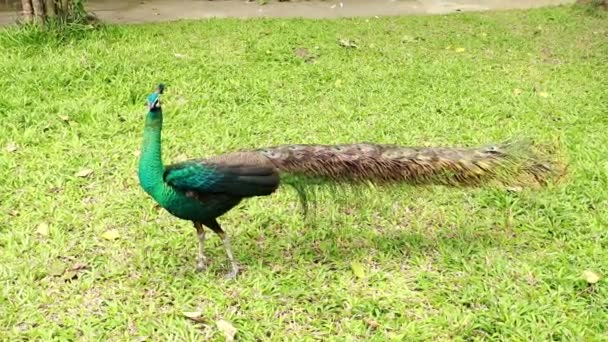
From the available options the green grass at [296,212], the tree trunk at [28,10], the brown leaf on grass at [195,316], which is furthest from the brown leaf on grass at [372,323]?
the tree trunk at [28,10]

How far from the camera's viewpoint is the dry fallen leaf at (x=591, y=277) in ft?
9.89

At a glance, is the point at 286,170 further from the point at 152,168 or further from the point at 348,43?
the point at 348,43

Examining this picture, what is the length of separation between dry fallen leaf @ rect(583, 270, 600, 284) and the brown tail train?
465 mm

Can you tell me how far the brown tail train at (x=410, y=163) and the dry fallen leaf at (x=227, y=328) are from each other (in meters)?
0.70

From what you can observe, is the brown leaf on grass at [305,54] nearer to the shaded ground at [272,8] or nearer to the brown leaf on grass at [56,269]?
the shaded ground at [272,8]

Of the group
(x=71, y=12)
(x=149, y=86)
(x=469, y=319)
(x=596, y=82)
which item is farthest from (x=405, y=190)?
(x=71, y=12)

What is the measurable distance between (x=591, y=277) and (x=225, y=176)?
170 centimetres

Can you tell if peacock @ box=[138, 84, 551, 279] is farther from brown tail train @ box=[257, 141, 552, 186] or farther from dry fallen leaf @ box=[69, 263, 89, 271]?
dry fallen leaf @ box=[69, 263, 89, 271]

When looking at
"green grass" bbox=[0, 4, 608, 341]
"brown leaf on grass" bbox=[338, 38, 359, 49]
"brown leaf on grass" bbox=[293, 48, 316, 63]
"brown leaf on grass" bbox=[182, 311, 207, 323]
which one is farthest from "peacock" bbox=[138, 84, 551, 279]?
"brown leaf on grass" bbox=[338, 38, 359, 49]

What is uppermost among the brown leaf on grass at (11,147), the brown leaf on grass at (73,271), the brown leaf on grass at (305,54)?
the brown leaf on grass at (305,54)

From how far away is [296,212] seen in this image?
12.0 feet

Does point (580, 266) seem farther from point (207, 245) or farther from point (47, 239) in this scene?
point (47, 239)

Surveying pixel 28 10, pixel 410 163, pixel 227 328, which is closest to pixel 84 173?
pixel 227 328

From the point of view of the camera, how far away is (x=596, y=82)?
5859mm
